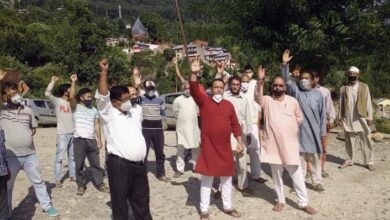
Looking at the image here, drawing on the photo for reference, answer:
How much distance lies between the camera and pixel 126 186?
4.76 m

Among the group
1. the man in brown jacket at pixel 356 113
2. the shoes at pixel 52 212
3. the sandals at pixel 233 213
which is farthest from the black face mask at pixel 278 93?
the shoes at pixel 52 212

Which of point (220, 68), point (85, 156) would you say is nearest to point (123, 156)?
point (85, 156)

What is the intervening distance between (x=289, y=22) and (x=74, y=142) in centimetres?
615

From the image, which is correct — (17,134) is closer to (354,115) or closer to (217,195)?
(217,195)

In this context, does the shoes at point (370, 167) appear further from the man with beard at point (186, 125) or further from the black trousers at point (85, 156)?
the black trousers at point (85, 156)

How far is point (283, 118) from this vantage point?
5887mm

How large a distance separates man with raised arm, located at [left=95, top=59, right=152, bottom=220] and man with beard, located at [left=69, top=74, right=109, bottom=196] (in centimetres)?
196

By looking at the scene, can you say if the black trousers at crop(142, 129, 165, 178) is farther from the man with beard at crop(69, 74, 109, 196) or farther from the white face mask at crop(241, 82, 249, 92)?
the white face mask at crop(241, 82, 249, 92)

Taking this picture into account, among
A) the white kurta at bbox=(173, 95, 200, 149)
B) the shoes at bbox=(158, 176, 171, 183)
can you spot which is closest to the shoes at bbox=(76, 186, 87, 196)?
the shoes at bbox=(158, 176, 171, 183)

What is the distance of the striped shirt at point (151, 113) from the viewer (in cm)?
731

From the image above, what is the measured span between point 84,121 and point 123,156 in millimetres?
2242

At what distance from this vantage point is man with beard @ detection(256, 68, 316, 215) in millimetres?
5859

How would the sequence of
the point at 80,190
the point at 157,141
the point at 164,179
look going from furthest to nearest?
1. the point at 164,179
2. the point at 157,141
3. the point at 80,190

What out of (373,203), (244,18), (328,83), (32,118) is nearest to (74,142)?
(32,118)
